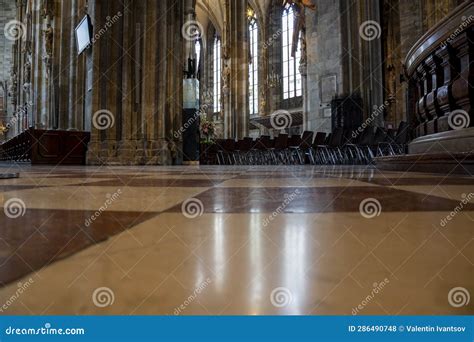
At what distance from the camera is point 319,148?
28.5ft

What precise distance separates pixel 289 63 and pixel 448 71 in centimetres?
1853

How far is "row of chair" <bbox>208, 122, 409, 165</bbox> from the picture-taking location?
7070 mm

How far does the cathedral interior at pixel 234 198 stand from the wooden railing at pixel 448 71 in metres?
0.01

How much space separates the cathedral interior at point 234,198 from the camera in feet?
0.99

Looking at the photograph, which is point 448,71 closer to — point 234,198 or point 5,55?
point 234,198

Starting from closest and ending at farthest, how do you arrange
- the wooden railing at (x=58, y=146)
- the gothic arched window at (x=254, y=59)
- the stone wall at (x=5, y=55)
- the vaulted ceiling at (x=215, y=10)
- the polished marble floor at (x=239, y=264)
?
the polished marble floor at (x=239, y=264) → the wooden railing at (x=58, y=146) → the vaulted ceiling at (x=215, y=10) → the gothic arched window at (x=254, y=59) → the stone wall at (x=5, y=55)

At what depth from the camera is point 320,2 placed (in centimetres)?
1134

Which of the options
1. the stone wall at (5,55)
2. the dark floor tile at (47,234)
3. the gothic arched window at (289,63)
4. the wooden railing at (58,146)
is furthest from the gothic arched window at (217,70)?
the dark floor tile at (47,234)

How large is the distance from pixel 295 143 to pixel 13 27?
70.7 ft

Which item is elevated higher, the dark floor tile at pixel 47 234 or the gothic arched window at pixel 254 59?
the gothic arched window at pixel 254 59

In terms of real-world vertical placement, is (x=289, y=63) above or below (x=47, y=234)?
above

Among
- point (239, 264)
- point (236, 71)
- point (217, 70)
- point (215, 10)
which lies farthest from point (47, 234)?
point (217, 70)

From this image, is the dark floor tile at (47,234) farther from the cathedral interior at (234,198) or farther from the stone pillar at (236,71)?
the stone pillar at (236,71)

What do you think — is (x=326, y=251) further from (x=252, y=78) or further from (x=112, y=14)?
(x=252, y=78)
